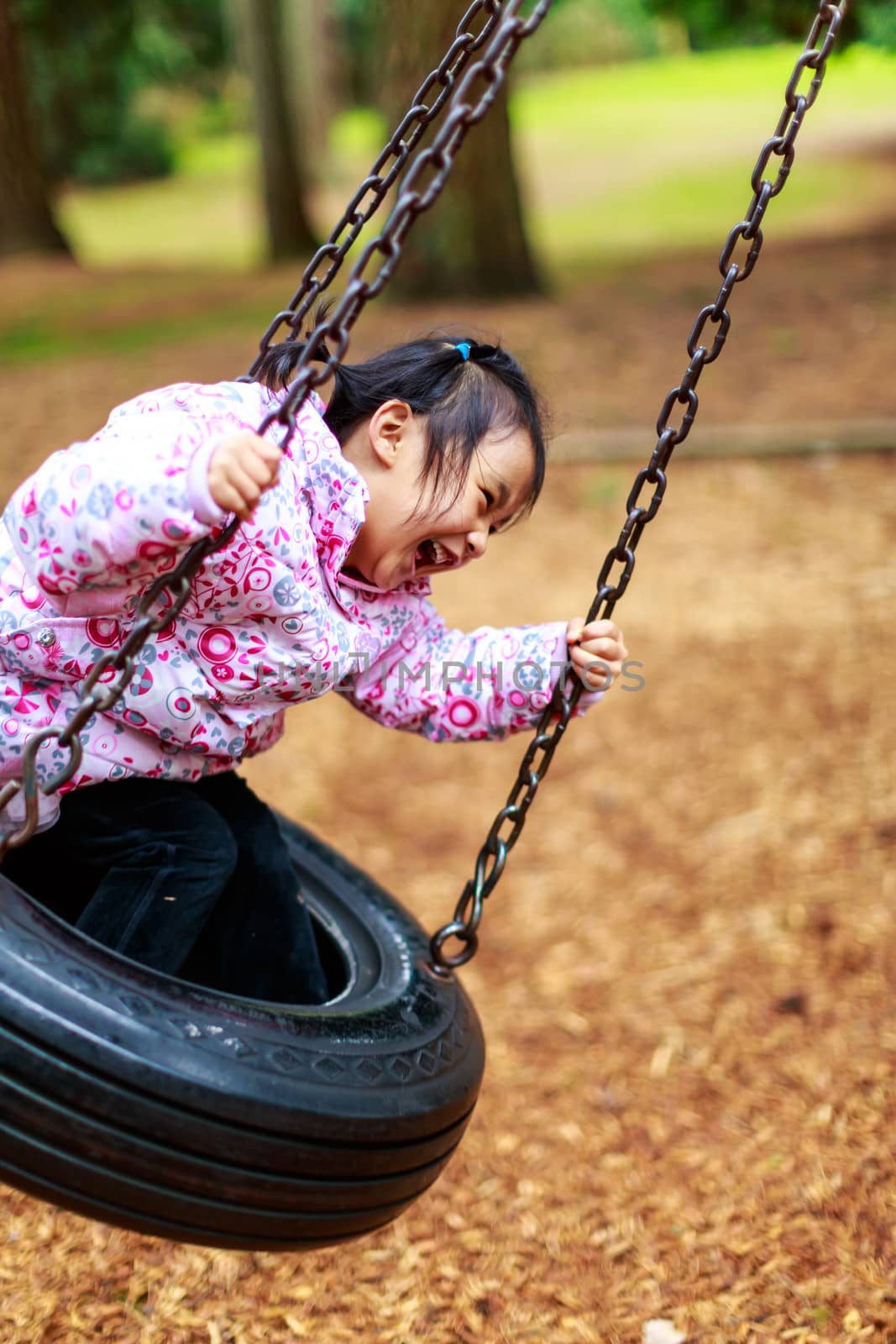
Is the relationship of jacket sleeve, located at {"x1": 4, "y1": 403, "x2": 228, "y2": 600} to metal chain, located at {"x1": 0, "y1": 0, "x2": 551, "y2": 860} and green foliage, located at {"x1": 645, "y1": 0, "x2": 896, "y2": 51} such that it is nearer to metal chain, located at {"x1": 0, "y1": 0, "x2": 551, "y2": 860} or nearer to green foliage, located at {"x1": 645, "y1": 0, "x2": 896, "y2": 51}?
metal chain, located at {"x1": 0, "y1": 0, "x2": 551, "y2": 860}

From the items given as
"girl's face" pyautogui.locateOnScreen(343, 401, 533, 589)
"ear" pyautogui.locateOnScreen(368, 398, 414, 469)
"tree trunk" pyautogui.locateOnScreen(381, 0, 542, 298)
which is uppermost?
"ear" pyautogui.locateOnScreen(368, 398, 414, 469)

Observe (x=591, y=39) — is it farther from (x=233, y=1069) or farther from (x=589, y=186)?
(x=233, y=1069)

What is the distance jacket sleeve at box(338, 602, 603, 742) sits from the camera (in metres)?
2.08

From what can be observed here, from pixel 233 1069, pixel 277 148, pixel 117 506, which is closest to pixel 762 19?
pixel 277 148

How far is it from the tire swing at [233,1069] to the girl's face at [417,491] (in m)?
0.17

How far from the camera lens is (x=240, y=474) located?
4.99ft

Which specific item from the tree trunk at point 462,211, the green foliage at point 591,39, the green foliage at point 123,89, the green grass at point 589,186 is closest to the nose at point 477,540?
the tree trunk at point 462,211

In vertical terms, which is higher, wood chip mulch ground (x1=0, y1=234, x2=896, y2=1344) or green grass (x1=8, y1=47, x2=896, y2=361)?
wood chip mulch ground (x1=0, y1=234, x2=896, y2=1344)

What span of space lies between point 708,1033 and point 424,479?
1.82 m

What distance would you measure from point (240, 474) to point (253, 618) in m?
0.34

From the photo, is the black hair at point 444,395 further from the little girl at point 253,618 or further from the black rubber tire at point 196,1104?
the black rubber tire at point 196,1104

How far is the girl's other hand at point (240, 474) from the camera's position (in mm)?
1520

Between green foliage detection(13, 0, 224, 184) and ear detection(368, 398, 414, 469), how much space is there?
12.4 m

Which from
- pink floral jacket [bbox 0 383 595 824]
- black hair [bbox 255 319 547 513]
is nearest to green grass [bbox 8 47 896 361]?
black hair [bbox 255 319 547 513]
